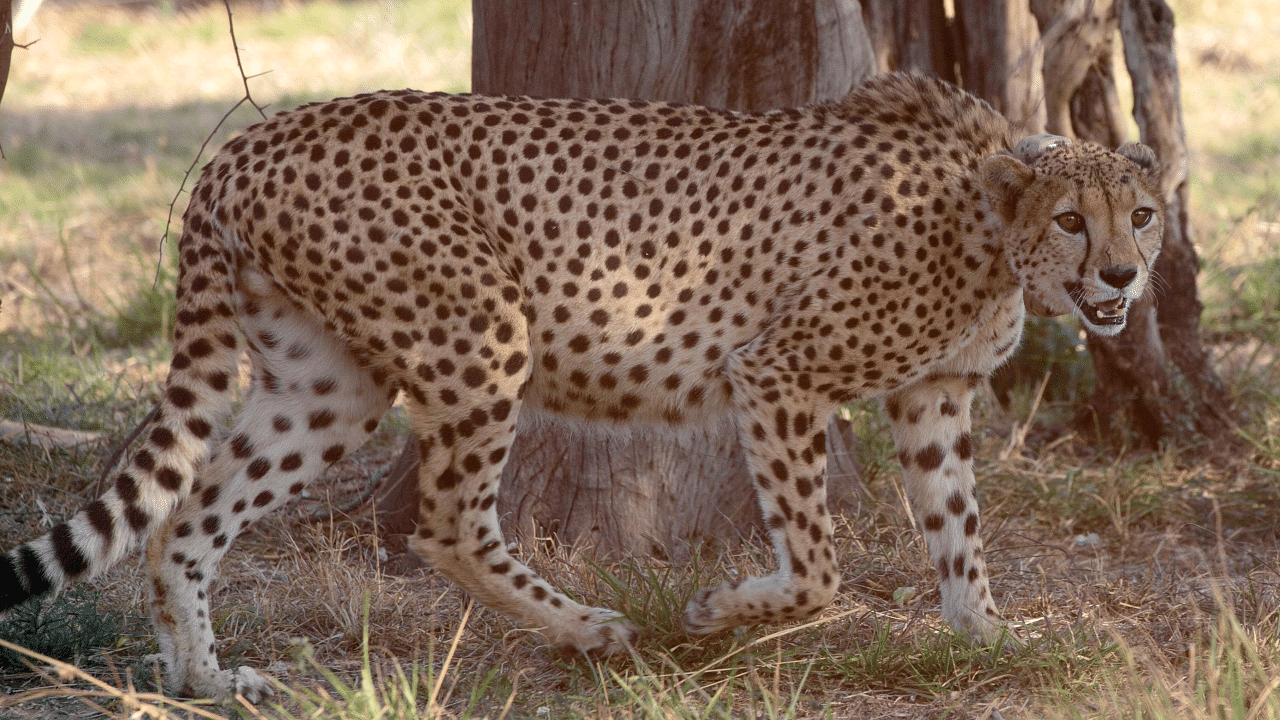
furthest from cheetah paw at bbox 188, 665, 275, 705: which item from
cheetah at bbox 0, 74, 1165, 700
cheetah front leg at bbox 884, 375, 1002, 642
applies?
cheetah front leg at bbox 884, 375, 1002, 642

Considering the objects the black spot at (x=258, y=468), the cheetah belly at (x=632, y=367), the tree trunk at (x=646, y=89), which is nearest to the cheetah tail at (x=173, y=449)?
the black spot at (x=258, y=468)

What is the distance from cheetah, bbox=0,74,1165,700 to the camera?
3.07 metres

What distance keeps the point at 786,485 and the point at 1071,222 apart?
0.91m

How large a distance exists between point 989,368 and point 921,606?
68 cm

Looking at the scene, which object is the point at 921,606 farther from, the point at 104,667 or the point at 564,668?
the point at 104,667

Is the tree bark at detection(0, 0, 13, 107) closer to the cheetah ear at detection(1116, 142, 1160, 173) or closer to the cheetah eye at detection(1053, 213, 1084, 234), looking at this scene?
the cheetah eye at detection(1053, 213, 1084, 234)

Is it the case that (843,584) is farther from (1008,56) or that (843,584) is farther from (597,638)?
(1008,56)

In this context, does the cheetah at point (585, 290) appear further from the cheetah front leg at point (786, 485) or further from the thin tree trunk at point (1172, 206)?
the thin tree trunk at point (1172, 206)

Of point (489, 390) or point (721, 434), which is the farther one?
point (721, 434)

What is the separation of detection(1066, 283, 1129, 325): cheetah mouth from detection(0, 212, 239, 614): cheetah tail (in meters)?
2.01

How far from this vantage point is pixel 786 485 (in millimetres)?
3186

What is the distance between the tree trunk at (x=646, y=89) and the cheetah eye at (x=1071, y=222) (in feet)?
2.81

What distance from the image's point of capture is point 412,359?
3092mm

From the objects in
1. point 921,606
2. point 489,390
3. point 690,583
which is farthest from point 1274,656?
point 489,390
